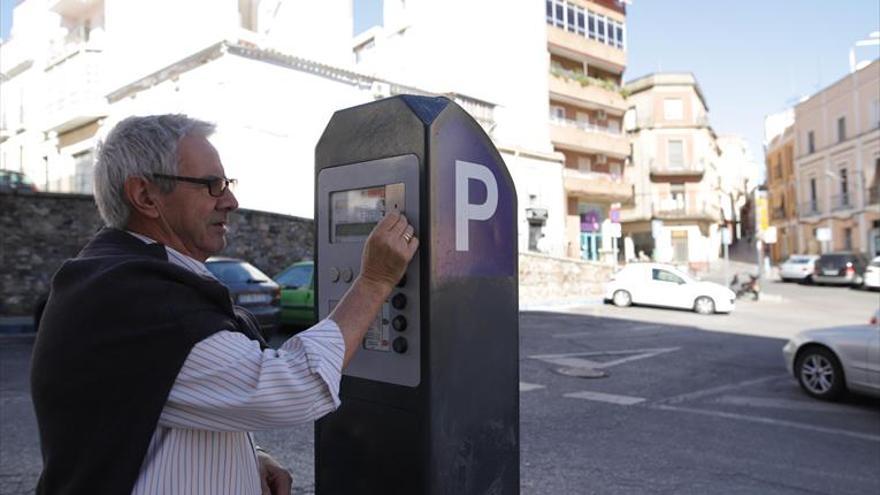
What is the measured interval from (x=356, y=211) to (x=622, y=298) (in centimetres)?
1870

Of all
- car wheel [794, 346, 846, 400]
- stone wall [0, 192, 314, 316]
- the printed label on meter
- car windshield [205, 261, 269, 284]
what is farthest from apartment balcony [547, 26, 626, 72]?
the printed label on meter

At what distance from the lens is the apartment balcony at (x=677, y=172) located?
46312mm

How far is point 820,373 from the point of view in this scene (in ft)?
23.5

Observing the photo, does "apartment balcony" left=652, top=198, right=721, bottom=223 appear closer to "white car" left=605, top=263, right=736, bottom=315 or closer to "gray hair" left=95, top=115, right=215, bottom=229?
"white car" left=605, top=263, right=736, bottom=315

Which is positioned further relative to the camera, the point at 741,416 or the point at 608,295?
the point at 608,295

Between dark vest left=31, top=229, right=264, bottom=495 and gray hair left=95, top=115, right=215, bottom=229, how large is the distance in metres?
0.21

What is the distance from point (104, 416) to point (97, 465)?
0.32 feet

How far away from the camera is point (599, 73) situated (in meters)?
37.9

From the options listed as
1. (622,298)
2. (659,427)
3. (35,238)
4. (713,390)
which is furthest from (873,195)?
(35,238)

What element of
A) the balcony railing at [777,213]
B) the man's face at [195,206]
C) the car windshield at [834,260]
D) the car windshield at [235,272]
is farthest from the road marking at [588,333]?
the balcony railing at [777,213]

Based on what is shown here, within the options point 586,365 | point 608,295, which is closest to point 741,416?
point 586,365

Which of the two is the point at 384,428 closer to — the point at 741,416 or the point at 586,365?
the point at 741,416

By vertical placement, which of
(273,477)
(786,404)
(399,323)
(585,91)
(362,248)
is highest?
(585,91)

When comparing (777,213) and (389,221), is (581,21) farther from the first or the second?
(389,221)
